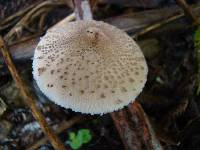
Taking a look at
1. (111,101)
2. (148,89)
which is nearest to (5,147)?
(111,101)

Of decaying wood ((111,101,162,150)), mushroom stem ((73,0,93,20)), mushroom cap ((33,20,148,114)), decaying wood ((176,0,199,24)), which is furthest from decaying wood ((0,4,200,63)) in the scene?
decaying wood ((111,101,162,150))

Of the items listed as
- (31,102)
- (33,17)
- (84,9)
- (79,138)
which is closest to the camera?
(31,102)

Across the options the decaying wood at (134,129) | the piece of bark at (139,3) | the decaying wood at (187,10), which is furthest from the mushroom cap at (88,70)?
the piece of bark at (139,3)

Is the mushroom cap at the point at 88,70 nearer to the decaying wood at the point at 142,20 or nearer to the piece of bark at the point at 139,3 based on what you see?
the decaying wood at the point at 142,20

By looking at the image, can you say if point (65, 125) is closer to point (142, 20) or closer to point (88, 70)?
point (88, 70)

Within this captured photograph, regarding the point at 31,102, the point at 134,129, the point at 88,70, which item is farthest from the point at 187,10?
the point at 31,102
